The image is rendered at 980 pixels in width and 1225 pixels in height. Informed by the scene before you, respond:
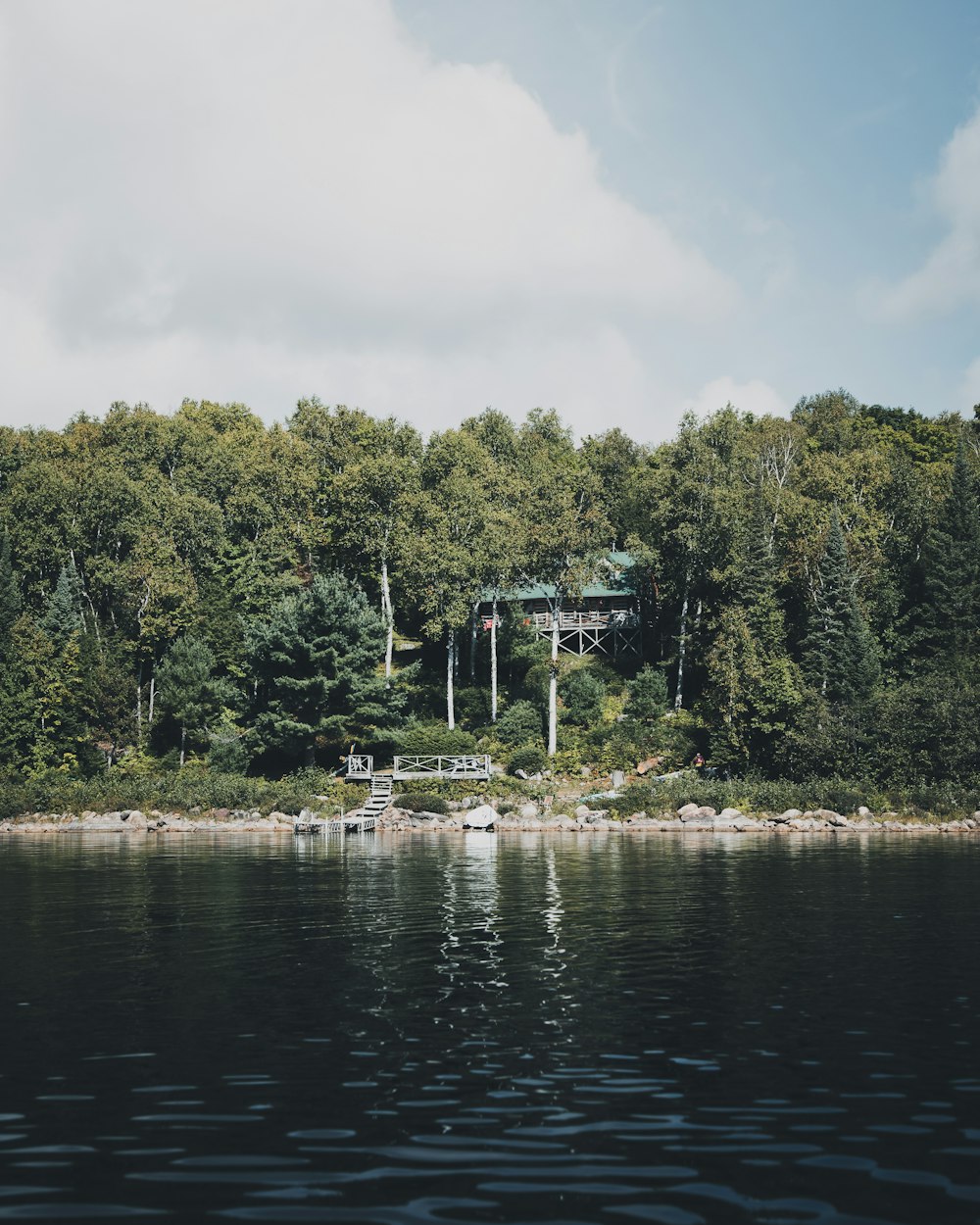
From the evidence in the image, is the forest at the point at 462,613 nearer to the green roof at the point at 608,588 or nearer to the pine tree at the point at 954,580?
the pine tree at the point at 954,580

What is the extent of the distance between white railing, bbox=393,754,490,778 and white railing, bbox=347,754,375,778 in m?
1.47

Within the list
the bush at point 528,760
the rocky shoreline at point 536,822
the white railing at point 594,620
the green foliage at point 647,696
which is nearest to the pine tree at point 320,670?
the rocky shoreline at point 536,822

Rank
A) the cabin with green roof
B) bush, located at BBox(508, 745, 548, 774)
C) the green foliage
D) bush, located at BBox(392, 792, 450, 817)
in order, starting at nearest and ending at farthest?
bush, located at BBox(392, 792, 450, 817), bush, located at BBox(508, 745, 548, 774), the green foliage, the cabin with green roof

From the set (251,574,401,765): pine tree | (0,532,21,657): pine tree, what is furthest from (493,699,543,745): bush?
(0,532,21,657): pine tree

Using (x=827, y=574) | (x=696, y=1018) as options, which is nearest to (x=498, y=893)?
(x=696, y=1018)

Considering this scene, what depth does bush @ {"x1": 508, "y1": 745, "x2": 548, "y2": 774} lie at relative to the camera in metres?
61.1

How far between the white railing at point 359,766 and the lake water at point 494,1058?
34.1 m

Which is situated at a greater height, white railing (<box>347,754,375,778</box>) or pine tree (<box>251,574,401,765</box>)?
pine tree (<box>251,574,401,765</box>)

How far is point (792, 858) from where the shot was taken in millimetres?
36312

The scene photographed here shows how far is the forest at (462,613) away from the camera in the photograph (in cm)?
5966

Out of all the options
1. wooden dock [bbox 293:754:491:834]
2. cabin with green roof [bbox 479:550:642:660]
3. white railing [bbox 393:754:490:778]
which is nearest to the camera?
wooden dock [bbox 293:754:491:834]

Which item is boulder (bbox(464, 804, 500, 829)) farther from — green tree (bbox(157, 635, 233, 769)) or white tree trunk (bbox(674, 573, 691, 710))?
green tree (bbox(157, 635, 233, 769))

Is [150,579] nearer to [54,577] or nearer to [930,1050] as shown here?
[54,577]

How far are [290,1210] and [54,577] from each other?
74962 mm
